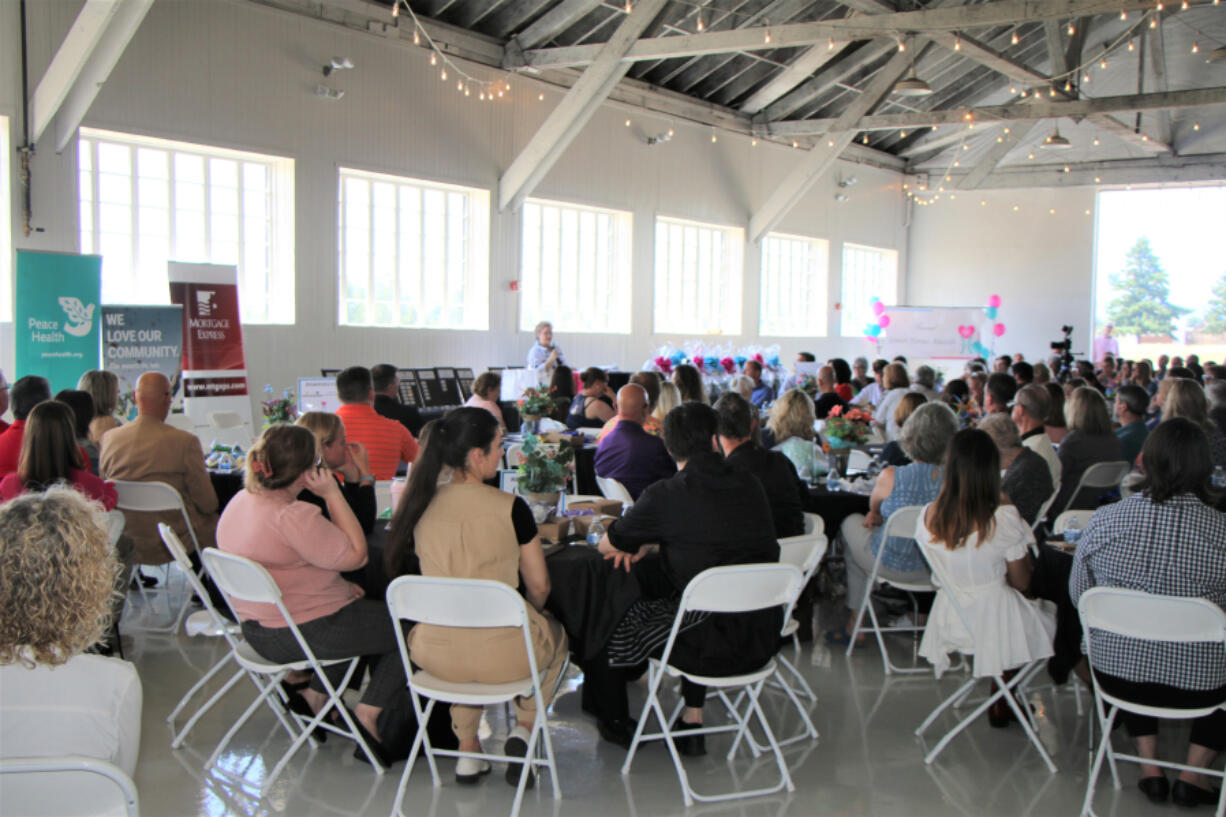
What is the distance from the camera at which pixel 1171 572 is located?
3.21 m

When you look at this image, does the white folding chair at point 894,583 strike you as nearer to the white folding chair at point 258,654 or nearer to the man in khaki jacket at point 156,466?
the white folding chair at point 258,654

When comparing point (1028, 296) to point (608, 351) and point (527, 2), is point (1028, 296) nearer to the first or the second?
point (608, 351)

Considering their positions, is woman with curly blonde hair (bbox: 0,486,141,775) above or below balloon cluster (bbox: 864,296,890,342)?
below

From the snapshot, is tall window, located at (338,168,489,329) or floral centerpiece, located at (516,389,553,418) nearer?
floral centerpiece, located at (516,389,553,418)

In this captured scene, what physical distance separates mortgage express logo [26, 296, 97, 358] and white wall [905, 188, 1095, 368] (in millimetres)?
16780

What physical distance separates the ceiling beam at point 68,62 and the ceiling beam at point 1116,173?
16.6m

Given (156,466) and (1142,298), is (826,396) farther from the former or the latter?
(1142,298)

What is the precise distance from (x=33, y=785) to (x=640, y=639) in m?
2.15

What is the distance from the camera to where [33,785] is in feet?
5.50

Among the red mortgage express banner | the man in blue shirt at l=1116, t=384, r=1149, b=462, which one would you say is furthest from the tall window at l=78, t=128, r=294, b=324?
the man in blue shirt at l=1116, t=384, r=1149, b=462

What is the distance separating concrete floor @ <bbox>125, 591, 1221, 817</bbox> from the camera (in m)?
3.26

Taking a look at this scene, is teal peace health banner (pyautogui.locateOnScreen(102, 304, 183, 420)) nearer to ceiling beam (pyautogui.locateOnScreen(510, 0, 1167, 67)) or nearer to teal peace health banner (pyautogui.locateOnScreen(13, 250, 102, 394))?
teal peace health banner (pyautogui.locateOnScreen(13, 250, 102, 394))

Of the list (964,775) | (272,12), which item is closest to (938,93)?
(272,12)

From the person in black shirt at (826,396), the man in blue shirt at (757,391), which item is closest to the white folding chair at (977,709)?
the person in black shirt at (826,396)
